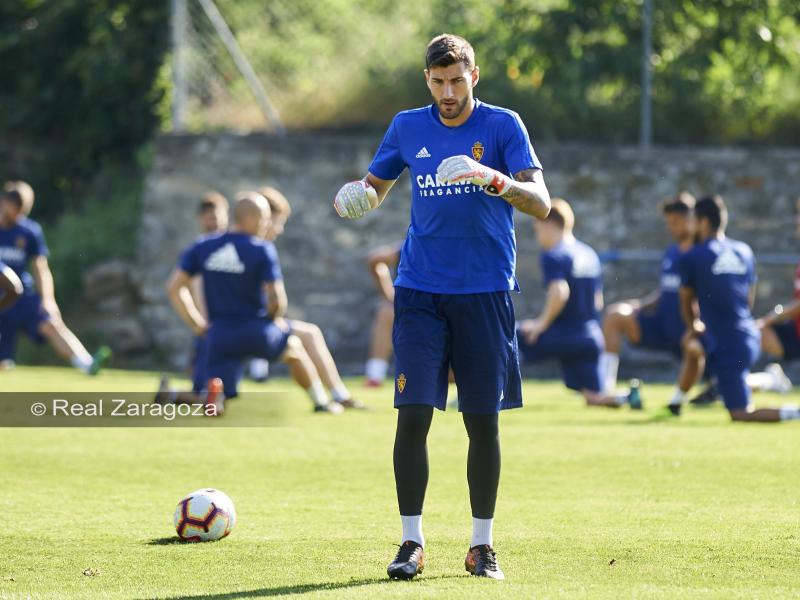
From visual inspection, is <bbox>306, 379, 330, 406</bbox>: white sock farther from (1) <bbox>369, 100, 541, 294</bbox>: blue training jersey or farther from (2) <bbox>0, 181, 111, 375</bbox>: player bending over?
(1) <bbox>369, 100, 541, 294</bbox>: blue training jersey

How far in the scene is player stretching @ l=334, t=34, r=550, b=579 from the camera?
212 inches

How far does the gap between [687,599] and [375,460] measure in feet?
13.8

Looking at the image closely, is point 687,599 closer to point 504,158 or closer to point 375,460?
point 504,158

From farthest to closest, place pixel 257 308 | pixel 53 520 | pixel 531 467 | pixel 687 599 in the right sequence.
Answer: pixel 257 308
pixel 531 467
pixel 53 520
pixel 687 599

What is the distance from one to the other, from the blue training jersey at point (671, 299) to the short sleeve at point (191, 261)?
14.8 feet

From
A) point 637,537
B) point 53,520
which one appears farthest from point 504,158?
point 53,520

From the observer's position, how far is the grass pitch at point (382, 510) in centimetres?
513

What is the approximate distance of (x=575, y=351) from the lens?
498 inches

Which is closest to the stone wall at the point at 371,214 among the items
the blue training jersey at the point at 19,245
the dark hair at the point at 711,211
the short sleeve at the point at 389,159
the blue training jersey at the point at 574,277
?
the blue training jersey at the point at 19,245

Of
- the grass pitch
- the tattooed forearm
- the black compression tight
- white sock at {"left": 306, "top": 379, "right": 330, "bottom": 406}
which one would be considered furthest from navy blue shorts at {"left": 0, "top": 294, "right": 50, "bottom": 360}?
the tattooed forearm

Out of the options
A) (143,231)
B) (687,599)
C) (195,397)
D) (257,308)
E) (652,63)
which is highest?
(652,63)

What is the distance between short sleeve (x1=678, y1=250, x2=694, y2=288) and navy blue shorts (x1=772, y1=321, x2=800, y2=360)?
2.32 metres

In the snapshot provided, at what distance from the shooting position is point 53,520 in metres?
6.50

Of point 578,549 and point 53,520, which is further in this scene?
point 53,520
